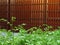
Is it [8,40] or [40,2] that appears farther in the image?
[40,2]

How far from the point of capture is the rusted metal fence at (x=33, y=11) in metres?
13.1

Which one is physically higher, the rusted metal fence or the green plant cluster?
the green plant cluster

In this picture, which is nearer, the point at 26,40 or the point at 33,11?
the point at 26,40

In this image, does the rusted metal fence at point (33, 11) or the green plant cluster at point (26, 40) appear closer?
the green plant cluster at point (26, 40)

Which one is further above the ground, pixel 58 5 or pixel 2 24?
pixel 58 5

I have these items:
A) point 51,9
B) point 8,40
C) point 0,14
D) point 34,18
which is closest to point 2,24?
point 0,14

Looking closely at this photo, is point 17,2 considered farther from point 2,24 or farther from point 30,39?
point 30,39

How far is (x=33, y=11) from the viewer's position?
521 inches

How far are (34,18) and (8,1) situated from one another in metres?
1.59

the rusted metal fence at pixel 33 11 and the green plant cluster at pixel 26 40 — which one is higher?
the green plant cluster at pixel 26 40

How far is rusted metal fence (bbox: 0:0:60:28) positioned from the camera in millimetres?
13070

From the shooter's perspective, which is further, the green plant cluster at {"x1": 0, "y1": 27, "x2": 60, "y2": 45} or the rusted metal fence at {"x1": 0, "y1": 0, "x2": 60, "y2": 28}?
the rusted metal fence at {"x1": 0, "y1": 0, "x2": 60, "y2": 28}

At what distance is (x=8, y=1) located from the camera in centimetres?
1366

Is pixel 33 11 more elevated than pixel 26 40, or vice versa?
pixel 26 40
